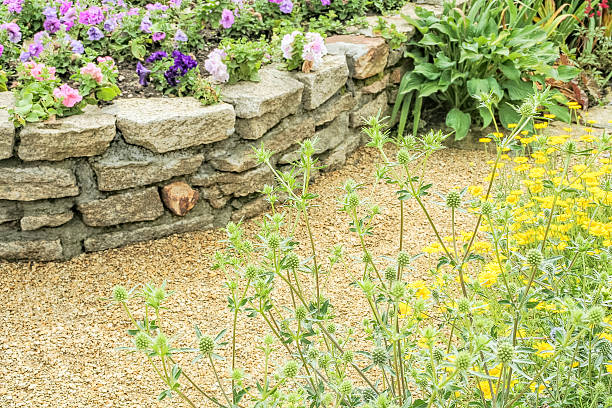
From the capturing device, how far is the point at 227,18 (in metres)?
3.86

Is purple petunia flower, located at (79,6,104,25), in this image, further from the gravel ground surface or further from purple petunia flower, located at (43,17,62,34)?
the gravel ground surface

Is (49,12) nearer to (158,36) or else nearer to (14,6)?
(14,6)

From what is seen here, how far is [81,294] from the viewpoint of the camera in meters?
2.91

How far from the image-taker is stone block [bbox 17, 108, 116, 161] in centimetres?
286

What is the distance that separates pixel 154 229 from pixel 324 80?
1.22 meters

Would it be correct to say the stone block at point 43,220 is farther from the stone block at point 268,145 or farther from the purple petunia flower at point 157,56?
the purple petunia flower at point 157,56

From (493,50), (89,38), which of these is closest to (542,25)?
(493,50)

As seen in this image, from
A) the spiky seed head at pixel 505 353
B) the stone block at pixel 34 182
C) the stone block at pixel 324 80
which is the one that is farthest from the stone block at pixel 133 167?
the spiky seed head at pixel 505 353

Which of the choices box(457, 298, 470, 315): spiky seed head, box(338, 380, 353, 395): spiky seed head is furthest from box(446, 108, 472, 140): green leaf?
box(338, 380, 353, 395): spiky seed head

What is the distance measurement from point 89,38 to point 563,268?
2.74m

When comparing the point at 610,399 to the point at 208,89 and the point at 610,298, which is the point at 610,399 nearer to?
the point at 610,298

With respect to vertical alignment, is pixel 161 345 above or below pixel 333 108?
above

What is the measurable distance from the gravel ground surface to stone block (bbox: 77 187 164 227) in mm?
153

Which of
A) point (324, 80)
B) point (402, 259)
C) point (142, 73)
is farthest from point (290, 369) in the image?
point (324, 80)
